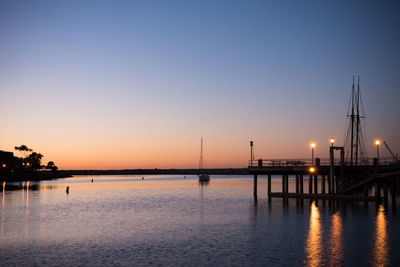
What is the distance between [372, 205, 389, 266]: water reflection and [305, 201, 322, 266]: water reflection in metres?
3.08

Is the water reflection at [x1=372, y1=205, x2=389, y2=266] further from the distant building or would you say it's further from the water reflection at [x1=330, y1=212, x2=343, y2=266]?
the distant building

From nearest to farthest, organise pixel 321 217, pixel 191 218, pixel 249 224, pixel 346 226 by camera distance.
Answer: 1. pixel 346 226
2. pixel 249 224
3. pixel 321 217
4. pixel 191 218

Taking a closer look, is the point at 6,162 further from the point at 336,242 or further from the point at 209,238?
the point at 336,242

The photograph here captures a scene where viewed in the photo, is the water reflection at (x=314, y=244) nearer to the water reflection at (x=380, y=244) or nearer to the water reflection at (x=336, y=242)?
the water reflection at (x=336, y=242)

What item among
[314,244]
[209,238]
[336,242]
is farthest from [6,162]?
[336,242]

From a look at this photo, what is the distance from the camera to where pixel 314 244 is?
90.2ft

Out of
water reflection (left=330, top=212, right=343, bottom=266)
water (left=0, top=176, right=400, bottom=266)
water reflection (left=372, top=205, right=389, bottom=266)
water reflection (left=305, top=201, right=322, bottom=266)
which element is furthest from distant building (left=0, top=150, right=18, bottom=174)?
water reflection (left=372, top=205, right=389, bottom=266)

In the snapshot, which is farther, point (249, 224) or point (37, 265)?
point (249, 224)

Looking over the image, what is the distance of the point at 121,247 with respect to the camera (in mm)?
27438

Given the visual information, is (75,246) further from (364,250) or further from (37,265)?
(364,250)

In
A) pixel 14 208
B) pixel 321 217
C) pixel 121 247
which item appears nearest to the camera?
pixel 121 247

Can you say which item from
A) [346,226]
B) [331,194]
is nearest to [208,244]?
[346,226]

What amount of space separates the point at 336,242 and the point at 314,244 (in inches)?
66.4

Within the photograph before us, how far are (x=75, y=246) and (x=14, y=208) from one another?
3311 centimetres
